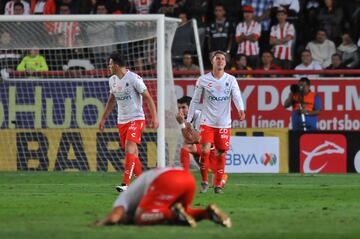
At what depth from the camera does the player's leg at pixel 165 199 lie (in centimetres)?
1102

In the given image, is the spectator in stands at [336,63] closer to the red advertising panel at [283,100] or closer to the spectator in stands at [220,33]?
the red advertising panel at [283,100]

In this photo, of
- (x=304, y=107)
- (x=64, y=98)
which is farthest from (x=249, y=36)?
(x=64, y=98)

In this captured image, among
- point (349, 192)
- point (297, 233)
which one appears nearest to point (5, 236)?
point (297, 233)

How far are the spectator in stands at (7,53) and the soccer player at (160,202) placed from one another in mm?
13488

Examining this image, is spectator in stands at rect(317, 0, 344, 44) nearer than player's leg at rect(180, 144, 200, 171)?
No

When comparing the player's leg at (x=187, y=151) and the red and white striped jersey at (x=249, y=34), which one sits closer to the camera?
the player's leg at (x=187, y=151)

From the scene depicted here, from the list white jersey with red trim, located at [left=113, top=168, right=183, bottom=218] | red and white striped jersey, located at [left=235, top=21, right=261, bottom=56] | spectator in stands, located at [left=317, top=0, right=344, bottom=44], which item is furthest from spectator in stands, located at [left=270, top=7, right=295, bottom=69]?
white jersey with red trim, located at [left=113, top=168, right=183, bottom=218]

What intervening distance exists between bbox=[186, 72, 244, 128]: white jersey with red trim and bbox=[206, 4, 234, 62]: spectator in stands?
8.75 meters

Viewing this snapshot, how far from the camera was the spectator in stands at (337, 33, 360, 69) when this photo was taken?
2602 cm

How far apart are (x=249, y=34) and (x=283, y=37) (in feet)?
2.57

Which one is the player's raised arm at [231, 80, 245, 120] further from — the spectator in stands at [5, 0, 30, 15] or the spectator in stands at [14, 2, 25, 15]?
the spectator in stands at [5, 0, 30, 15]

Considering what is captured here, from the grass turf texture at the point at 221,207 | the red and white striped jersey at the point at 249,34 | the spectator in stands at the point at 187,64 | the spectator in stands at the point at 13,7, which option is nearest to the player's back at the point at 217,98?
the grass turf texture at the point at 221,207

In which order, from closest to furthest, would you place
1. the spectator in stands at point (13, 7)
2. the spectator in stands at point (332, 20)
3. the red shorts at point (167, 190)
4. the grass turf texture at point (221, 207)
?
the red shorts at point (167, 190) < the grass turf texture at point (221, 207) < the spectator in stands at point (332, 20) < the spectator in stands at point (13, 7)

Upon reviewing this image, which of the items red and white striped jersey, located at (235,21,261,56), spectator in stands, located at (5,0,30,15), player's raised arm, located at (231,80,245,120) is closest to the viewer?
player's raised arm, located at (231,80,245,120)
